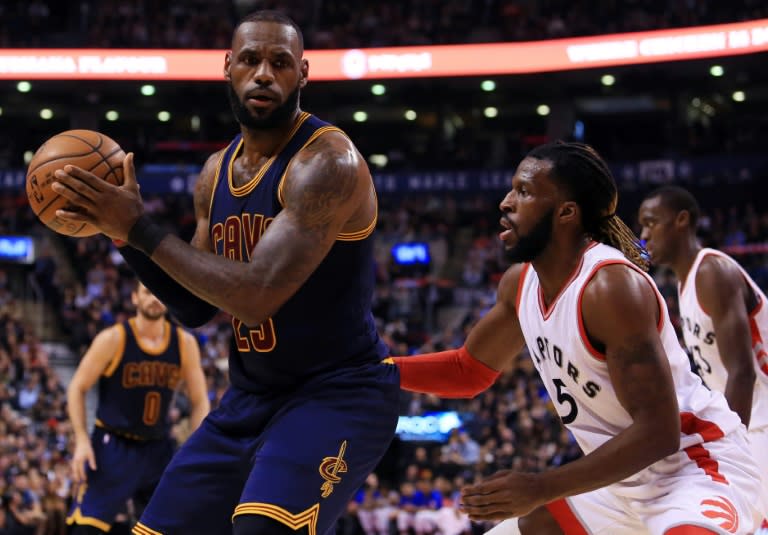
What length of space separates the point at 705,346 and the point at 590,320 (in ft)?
8.05

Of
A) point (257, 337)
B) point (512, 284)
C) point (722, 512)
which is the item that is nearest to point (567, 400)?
point (512, 284)

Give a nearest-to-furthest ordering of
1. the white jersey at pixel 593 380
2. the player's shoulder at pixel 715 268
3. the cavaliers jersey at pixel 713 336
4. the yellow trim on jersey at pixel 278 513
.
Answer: the yellow trim on jersey at pixel 278 513
the white jersey at pixel 593 380
the player's shoulder at pixel 715 268
the cavaliers jersey at pixel 713 336

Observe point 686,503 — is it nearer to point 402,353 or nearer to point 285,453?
point 285,453

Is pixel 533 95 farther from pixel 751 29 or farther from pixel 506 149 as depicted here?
pixel 751 29

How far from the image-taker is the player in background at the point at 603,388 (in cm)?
335

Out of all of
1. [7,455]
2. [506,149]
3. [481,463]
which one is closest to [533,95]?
[506,149]

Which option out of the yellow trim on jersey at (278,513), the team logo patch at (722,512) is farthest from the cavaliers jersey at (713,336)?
the yellow trim on jersey at (278,513)

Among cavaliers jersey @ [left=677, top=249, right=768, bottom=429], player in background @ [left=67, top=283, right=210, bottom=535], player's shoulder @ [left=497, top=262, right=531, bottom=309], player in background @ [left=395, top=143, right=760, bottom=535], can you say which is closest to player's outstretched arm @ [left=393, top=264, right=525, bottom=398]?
player's shoulder @ [left=497, top=262, right=531, bottom=309]

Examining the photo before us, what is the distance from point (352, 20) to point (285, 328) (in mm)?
21296

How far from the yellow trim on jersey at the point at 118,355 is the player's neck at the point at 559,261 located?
13.2 ft

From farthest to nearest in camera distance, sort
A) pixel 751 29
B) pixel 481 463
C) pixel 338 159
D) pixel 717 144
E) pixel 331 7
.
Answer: pixel 331 7 → pixel 717 144 → pixel 751 29 → pixel 481 463 → pixel 338 159

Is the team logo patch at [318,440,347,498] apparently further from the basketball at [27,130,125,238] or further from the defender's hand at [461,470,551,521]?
the basketball at [27,130,125,238]

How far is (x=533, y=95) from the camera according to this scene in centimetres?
2542

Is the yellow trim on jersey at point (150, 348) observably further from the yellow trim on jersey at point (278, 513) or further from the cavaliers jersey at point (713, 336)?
the yellow trim on jersey at point (278, 513)
